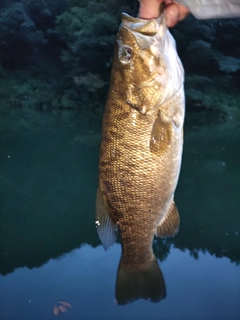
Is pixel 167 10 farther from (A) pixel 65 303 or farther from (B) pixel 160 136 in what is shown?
(A) pixel 65 303

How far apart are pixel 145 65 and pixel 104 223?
526 mm

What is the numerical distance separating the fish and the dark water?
1674 mm

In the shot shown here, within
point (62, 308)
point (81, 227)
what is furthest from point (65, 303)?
point (81, 227)

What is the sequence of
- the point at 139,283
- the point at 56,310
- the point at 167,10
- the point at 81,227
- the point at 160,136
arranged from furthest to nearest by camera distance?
1. the point at 81,227
2. the point at 56,310
3. the point at 139,283
4. the point at 167,10
5. the point at 160,136

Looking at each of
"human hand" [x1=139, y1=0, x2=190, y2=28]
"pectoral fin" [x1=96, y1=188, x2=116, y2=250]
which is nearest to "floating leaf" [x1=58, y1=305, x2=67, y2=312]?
"pectoral fin" [x1=96, y1=188, x2=116, y2=250]

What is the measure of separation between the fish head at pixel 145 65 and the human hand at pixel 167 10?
77mm

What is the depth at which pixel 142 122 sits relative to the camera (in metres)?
1.23

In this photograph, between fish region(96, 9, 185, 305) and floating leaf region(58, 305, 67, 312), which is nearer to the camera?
fish region(96, 9, 185, 305)

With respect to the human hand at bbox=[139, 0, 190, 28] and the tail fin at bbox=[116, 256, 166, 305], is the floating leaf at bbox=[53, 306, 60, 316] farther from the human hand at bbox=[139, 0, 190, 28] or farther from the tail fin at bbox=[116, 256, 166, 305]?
the human hand at bbox=[139, 0, 190, 28]

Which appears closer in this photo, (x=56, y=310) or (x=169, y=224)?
(x=169, y=224)

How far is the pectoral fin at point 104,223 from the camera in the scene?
1.33 meters

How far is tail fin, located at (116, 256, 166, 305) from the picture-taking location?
1463mm

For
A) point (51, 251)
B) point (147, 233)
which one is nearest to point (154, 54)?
point (147, 233)

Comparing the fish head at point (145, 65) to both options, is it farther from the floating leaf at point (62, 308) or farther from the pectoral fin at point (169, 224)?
the floating leaf at point (62, 308)
